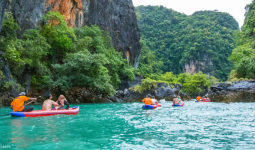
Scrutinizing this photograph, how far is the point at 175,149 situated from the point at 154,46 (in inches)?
3424

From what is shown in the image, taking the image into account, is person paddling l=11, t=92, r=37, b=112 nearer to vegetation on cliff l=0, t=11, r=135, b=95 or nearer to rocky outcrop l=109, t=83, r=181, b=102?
vegetation on cliff l=0, t=11, r=135, b=95

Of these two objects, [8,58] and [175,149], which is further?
[8,58]

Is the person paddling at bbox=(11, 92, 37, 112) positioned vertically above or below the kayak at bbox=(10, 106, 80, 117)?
above

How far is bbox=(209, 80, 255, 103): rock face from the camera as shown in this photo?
2398 cm

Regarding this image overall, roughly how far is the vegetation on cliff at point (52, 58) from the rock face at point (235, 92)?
1268 cm

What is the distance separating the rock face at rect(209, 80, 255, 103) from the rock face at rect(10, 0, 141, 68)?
72.1ft

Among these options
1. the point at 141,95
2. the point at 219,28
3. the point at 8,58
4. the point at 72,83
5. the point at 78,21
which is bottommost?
the point at 141,95

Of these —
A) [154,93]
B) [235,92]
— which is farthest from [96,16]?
[235,92]

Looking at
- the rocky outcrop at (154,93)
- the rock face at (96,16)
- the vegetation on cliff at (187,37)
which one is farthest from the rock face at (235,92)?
the vegetation on cliff at (187,37)

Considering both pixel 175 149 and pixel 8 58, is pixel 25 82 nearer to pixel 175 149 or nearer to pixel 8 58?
pixel 8 58

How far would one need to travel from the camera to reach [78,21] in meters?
34.7

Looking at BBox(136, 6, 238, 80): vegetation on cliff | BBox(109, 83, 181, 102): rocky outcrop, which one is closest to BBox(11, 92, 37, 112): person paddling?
BBox(109, 83, 181, 102): rocky outcrop

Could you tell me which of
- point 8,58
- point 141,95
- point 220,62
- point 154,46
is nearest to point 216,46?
point 220,62

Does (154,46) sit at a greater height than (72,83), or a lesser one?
greater
